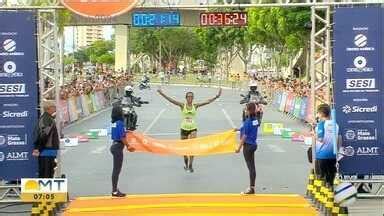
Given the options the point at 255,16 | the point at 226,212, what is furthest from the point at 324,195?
the point at 255,16

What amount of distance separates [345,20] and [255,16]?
4336 centimetres

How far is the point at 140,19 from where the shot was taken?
15.2m

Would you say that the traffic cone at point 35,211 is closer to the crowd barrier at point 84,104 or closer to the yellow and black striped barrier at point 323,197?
the yellow and black striped barrier at point 323,197

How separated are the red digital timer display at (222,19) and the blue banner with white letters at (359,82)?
1982mm

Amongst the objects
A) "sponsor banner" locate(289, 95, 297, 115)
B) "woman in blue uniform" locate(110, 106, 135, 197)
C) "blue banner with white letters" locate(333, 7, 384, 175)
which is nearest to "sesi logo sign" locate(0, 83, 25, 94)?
"woman in blue uniform" locate(110, 106, 135, 197)

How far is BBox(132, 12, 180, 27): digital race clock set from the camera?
1516 centimetres

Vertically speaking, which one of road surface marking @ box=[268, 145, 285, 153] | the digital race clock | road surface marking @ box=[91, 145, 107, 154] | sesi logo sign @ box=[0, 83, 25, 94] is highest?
the digital race clock

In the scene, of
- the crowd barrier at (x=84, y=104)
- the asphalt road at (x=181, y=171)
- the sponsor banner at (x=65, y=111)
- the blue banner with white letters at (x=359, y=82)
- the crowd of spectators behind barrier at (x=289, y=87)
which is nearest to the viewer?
the blue banner with white letters at (x=359, y=82)

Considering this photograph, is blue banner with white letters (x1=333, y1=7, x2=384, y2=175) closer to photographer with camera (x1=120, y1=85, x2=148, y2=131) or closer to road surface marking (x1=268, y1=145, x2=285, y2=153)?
road surface marking (x1=268, y1=145, x2=285, y2=153)

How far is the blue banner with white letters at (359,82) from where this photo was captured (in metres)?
14.5

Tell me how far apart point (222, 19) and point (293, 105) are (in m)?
22.8

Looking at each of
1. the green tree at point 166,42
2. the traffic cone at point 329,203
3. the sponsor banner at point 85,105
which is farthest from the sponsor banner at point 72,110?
the green tree at point 166,42

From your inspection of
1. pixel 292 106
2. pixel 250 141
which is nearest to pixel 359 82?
pixel 250 141

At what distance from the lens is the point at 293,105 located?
37.8 metres
